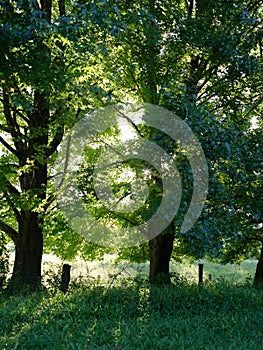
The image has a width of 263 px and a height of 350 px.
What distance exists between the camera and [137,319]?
828cm

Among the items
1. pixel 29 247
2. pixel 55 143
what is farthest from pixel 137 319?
pixel 55 143

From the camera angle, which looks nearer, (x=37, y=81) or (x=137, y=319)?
(x=137, y=319)

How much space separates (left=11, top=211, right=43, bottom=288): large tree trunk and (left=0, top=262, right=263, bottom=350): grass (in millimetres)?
2060

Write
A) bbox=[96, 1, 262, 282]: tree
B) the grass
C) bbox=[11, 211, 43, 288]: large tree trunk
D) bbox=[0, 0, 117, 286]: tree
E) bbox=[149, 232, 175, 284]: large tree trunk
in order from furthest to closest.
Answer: bbox=[149, 232, 175, 284]: large tree trunk → bbox=[11, 211, 43, 288]: large tree trunk → bbox=[96, 1, 262, 282]: tree → bbox=[0, 0, 117, 286]: tree → the grass

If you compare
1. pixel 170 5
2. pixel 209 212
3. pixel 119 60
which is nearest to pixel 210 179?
pixel 209 212

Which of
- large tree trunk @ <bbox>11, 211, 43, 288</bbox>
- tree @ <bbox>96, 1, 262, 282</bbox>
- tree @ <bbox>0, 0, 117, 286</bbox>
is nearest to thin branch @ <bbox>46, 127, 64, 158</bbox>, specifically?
tree @ <bbox>0, 0, 117, 286</bbox>

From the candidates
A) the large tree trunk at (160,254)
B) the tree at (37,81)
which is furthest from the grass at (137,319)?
the large tree trunk at (160,254)

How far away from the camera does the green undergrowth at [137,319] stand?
22.9 feet

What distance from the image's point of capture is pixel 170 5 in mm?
11898

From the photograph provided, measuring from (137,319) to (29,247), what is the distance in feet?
20.3

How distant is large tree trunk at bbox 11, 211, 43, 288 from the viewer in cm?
1331

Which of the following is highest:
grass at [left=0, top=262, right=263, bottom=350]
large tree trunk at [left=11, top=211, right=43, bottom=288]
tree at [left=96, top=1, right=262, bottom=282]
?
tree at [left=96, top=1, right=262, bottom=282]

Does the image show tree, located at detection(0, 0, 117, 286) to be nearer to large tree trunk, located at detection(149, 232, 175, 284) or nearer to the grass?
the grass

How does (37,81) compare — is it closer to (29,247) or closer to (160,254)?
(29,247)
